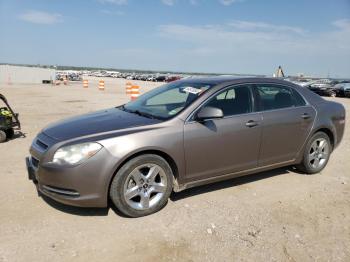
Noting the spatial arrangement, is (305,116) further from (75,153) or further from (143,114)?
(75,153)

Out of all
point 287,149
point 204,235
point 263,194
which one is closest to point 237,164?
point 263,194

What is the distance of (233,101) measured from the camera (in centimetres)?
480

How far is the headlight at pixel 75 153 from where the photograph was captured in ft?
12.2

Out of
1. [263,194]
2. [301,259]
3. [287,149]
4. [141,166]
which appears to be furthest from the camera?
[287,149]

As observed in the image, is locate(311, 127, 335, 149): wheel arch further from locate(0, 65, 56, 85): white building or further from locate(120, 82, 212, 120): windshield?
locate(0, 65, 56, 85): white building

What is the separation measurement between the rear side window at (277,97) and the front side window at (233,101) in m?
0.23

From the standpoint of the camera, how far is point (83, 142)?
12.3 ft

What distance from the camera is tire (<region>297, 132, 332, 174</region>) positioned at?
559 centimetres

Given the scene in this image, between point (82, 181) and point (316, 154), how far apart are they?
3.91 m

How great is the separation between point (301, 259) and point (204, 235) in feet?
3.17

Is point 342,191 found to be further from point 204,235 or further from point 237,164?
point 204,235

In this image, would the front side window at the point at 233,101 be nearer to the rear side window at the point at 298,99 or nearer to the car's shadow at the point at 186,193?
the rear side window at the point at 298,99

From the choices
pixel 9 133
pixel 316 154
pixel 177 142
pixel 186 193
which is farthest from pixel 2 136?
pixel 316 154

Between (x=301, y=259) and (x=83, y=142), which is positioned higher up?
(x=83, y=142)
